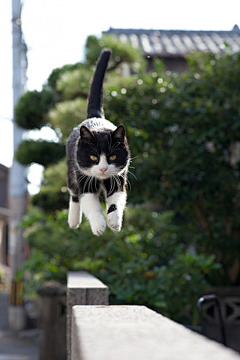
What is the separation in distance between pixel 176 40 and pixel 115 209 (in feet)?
43.2

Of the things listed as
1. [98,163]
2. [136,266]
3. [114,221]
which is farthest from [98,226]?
[136,266]

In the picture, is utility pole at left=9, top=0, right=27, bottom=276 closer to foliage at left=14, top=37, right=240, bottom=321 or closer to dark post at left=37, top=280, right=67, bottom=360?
foliage at left=14, top=37, right=240, bottom=321

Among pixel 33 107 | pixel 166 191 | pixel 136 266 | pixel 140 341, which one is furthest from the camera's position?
pixel 33 107

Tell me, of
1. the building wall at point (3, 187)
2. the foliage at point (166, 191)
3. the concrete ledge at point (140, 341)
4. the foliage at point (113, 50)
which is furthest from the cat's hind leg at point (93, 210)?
the building wall at point (3, 187)

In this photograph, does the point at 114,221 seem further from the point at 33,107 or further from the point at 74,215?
the point at 33,107

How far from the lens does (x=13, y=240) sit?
12.6m

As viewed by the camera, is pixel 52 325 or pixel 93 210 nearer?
pixel 93 210

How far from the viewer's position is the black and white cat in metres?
1.32

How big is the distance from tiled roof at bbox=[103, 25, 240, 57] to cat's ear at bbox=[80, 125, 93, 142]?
1108 cm

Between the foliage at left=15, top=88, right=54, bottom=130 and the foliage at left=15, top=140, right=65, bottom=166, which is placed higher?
the foliage at left=15, top=88, right=54, bottom=130

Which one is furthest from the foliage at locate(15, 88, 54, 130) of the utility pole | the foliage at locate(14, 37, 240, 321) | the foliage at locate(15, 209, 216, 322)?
the foliage at locate(15, 209, 216, 322)

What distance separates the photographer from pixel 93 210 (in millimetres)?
1362

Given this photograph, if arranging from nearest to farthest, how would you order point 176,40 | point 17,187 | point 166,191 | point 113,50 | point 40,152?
point 166,191, point 113,50, point 40,152, point 17,187, point 176,40

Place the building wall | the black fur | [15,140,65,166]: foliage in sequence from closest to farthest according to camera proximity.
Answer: the black fur
[15,140,65,166]: foliage
the building wall
